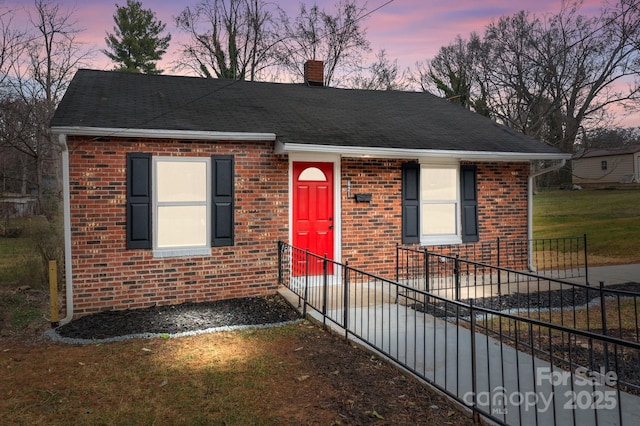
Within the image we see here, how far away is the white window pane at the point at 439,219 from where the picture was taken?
28.0 feet

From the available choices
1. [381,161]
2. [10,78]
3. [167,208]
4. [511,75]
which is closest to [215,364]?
[167,208]

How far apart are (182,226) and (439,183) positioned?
5.04 m

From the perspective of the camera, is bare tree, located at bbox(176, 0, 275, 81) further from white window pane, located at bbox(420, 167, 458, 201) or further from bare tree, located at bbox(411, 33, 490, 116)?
white window pane, located at bbox(420, 167, 458, 201)

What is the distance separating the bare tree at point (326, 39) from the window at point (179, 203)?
14.8 meters

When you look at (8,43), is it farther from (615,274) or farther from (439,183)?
(615,274)

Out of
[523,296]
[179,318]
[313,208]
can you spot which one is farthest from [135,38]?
[523,296]

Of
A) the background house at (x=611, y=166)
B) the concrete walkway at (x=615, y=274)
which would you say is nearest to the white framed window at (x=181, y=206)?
the concrete walkway at (x=615, y=274)

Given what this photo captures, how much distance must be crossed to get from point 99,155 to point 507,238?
799 centimetres

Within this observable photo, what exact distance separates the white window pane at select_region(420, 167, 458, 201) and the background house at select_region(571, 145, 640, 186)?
19.3m

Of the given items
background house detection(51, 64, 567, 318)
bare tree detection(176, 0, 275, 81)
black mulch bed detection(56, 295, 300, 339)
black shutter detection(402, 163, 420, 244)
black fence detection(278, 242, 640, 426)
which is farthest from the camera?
bare tree detection(176, 0, 275, 81)

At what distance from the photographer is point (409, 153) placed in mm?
7645

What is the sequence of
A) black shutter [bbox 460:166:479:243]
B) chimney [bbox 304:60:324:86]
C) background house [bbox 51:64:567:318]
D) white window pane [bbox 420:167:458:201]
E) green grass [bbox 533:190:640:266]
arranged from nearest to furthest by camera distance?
background house [bbox 51:64:567:318] < white window pane [bbox 420:167:458:201] < black shutter [bbox 460:166:479:243] < chimney [bbox 304:60:324:86] < green grass [bbox 533:190:640:266]

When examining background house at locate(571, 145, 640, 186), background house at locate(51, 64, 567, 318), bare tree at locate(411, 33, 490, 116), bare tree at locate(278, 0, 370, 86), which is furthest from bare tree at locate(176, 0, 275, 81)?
background house at locate(571, 145, 640, 186)

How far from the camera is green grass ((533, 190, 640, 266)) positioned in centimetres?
1363
